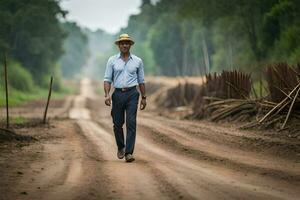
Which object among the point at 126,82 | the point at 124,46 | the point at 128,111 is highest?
the point at 124,46

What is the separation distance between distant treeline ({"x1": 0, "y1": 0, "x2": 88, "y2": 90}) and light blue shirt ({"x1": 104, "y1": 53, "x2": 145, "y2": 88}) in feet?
55.8

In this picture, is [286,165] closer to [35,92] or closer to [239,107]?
[239,107]

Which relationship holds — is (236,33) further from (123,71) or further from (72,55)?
(72,55)

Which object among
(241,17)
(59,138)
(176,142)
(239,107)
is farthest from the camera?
(241,17)

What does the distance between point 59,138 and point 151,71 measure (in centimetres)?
8037

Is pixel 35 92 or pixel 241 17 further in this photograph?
pixel 35 92

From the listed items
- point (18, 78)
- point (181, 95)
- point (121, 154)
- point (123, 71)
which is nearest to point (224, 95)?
point (121, 154)

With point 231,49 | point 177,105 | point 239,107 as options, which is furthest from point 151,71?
point 239,107

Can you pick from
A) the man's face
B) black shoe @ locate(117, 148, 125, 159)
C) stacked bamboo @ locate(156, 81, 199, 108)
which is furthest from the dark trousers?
stacked bamboo @ locate(156, 81, 199, 108)

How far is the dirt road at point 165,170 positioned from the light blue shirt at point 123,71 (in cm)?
138

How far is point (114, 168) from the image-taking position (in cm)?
884

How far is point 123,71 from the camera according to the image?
389 inches

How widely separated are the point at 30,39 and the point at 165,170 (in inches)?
1493

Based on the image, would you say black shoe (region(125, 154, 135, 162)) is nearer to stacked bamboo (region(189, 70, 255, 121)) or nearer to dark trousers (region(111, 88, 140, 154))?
dark trousers (region(111, 88, 140, 154))
